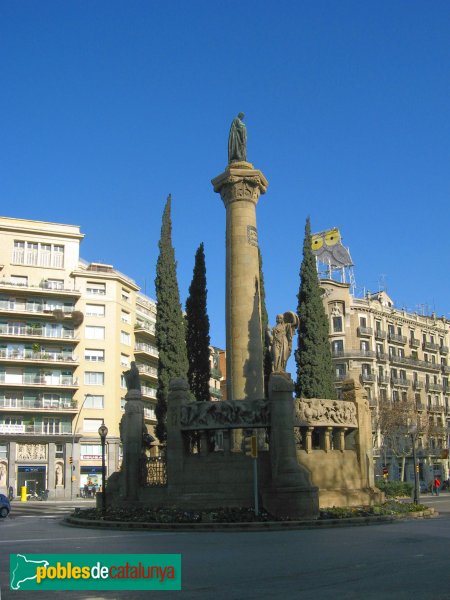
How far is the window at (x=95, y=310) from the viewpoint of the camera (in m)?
69.5

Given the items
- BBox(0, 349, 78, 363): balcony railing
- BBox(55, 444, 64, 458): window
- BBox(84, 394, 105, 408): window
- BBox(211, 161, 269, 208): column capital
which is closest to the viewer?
BBox(211, 161, 269, 208): column capital

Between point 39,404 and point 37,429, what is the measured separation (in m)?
2.24

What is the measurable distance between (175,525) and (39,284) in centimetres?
5080

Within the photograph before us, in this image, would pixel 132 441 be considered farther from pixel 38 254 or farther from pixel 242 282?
pixel 38 254

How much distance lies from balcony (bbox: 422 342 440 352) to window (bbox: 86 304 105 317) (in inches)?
1487

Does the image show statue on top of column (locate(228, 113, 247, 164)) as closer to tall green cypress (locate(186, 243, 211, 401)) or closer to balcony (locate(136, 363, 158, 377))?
tall green cypress (locate(186, 243, 211, 401))

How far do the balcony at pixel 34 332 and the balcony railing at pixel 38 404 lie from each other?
575cm

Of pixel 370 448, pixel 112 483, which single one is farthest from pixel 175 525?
pixel 370 448

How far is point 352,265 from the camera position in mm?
77812

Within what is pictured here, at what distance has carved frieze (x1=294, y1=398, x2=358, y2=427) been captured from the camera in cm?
2644

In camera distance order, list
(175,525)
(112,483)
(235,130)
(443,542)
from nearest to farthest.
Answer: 1. (443,542)
2. (175,525)
3. (112,483)
4. (235,130)

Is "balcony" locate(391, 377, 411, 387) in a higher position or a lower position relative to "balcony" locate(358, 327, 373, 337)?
lower

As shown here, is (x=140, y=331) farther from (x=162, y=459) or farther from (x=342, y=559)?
(x=342, y=559)

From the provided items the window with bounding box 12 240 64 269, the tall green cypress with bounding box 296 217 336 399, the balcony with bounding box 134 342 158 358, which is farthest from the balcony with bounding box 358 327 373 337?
the window with bounding box 12 240 64 269
